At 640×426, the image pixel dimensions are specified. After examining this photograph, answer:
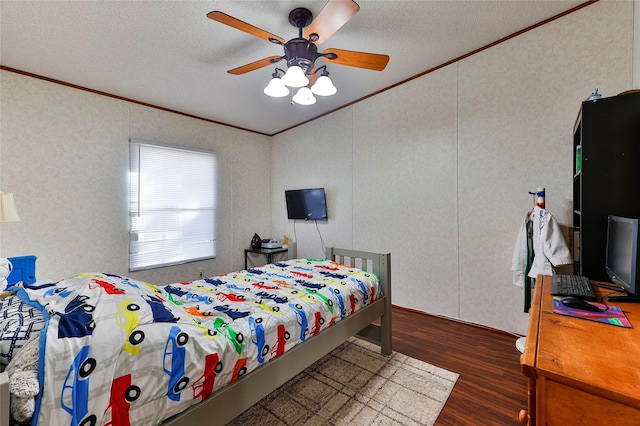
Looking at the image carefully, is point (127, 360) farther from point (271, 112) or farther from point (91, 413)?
point (271, 112)

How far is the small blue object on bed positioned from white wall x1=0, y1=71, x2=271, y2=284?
209cm

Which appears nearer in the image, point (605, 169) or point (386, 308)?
point (605, 169)

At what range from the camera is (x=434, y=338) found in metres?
2.62

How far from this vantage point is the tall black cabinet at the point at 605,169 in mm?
1491

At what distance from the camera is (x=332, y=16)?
5.28 ft

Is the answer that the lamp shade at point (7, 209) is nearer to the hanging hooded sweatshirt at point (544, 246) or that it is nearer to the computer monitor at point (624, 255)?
the computer monitor at point (624, 255)

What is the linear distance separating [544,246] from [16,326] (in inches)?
120

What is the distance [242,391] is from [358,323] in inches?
41.2

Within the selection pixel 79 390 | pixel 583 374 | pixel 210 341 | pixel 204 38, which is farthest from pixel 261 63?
pixel 583 374

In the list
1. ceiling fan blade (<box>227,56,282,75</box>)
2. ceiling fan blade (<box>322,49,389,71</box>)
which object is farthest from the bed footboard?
ceiling fan blade (<box>227,56,282,75</box>)

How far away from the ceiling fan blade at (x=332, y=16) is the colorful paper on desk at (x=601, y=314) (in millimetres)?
1765

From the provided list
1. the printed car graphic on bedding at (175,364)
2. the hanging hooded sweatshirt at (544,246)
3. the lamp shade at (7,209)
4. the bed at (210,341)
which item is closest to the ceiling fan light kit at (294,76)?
the bed at (210,341)

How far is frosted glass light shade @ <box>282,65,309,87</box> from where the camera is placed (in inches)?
72.0

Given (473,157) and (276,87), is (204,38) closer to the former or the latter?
(276,87)
